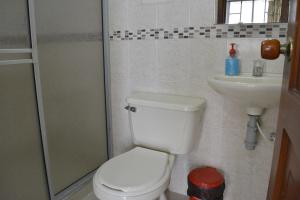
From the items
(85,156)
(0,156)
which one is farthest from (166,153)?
(0,156)

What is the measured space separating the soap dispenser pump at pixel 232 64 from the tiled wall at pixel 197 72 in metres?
0.04

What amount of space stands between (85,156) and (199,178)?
0.84m

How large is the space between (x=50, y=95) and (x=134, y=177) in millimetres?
687

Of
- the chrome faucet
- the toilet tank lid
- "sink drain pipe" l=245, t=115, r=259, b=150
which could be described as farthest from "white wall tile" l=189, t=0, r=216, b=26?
"sink drain pipe" l=245, t=115, r=259, b=150

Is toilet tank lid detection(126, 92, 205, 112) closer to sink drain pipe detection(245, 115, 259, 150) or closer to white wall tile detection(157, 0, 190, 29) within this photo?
sink drain pipe detection(245, 115, 259, 150)

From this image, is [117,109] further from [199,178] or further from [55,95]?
[199,178]

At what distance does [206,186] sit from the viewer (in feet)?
4.35

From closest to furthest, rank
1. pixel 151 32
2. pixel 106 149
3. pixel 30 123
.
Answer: pixel 30 123 → pixel 151 32 → pixel 106 149

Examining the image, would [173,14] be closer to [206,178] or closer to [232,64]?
[232,64]

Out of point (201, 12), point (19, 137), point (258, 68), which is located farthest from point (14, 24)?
point (258, 68)

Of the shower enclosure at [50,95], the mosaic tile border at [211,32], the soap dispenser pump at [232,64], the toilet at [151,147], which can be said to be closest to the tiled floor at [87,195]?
the shower enclosure at [50,95]

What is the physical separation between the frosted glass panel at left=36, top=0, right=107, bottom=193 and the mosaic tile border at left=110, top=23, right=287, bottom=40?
24 centimetres

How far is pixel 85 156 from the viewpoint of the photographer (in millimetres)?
1717

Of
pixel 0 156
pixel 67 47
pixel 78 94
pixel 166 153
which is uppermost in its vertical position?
pixel 67 47
